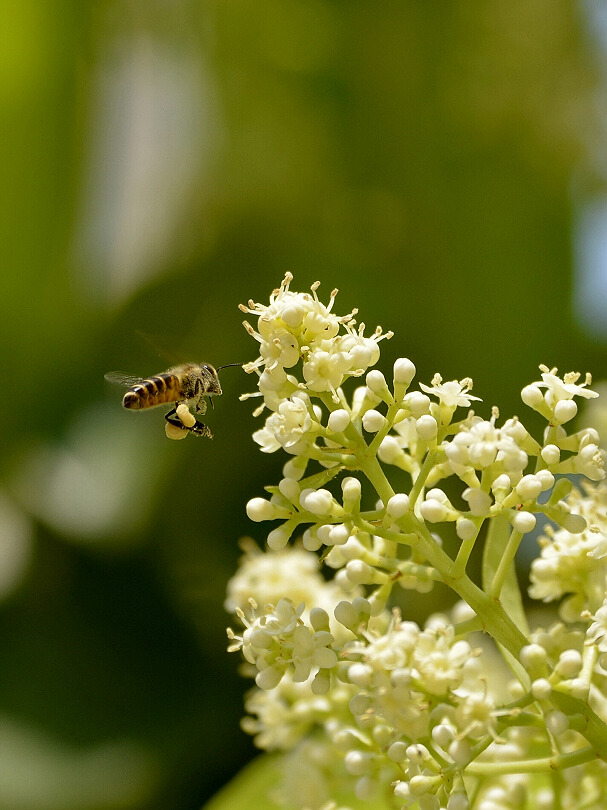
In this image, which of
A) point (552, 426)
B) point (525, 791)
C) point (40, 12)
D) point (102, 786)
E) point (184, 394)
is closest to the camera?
point (552, 426)

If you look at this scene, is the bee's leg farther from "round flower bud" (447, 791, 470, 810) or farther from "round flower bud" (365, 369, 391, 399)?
"round flower bud" (447, 791, 470, 810)

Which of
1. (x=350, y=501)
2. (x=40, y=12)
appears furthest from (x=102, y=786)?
(x=40, y=12)

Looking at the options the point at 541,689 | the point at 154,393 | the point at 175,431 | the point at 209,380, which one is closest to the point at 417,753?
the point at 541,689

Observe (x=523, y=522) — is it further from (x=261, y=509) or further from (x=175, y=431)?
(x=175, y=431)

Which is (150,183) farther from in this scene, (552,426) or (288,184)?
(552,426)

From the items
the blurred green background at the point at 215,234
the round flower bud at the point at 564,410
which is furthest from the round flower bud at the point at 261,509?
the blurred green background at the point at 215,234

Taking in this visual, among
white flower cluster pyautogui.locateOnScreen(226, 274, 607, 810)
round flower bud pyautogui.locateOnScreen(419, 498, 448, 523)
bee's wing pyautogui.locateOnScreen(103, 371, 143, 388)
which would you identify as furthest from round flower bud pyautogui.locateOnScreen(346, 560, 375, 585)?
bee's wing pyautogui.locateOnScreen(103, 371, 143, 388)
